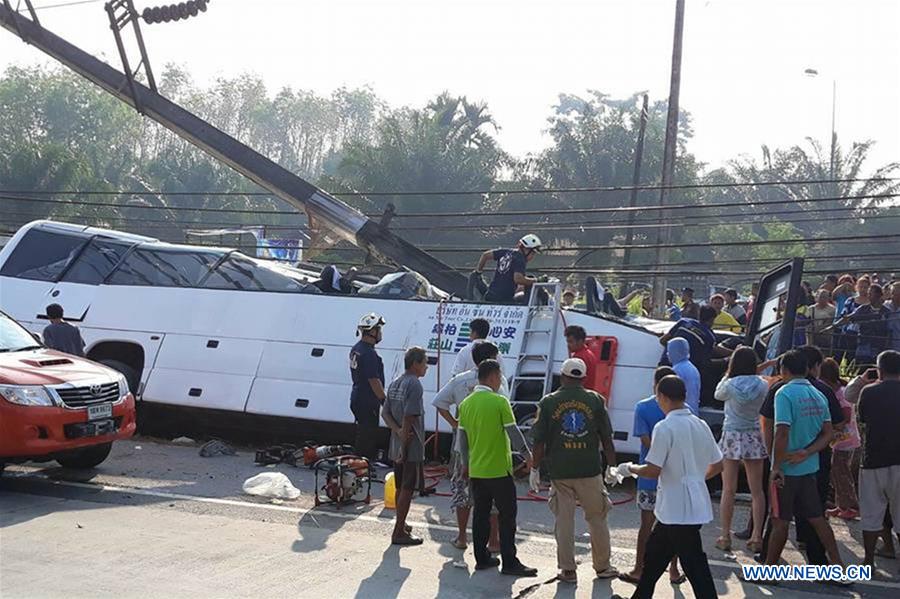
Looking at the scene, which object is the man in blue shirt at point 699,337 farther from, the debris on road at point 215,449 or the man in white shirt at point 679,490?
the debris on road at point 215,449

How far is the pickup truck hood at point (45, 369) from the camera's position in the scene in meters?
10.2

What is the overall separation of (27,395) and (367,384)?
3.34 m

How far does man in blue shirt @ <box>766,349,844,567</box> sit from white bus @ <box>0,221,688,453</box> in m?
3.84

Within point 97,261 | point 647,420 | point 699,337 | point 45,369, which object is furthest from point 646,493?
point 97,261

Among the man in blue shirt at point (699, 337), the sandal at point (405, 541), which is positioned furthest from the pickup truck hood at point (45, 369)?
the man in blue shirt at point (699, 337)

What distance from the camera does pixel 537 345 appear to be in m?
12.6

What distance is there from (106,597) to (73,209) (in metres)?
43.3

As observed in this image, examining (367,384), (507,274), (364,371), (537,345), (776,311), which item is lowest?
(367,384)

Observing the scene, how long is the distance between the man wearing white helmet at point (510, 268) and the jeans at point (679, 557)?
21.6 feet

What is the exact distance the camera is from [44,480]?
11.3 metres

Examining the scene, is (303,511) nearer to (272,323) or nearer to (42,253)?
(272,323)

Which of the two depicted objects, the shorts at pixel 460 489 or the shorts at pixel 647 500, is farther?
the shorts at pixel 460 489

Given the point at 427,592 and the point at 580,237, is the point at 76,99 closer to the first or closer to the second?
the point at 580,237

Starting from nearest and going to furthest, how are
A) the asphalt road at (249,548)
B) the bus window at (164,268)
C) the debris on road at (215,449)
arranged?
the asphalt road at (249,548) → the debris on road at (215,449) → the bus window at (164,268)
